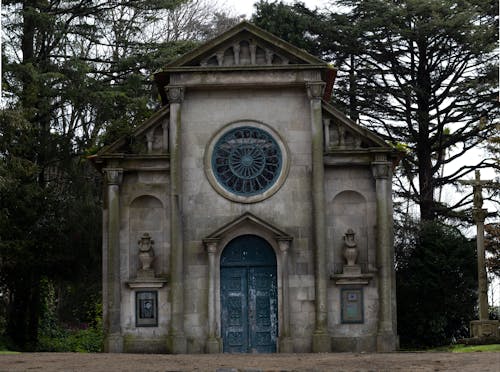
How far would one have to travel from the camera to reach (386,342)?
2794 cm

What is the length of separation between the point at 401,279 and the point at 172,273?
13133 mm

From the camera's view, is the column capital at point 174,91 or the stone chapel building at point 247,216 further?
the column capital at point 174,91

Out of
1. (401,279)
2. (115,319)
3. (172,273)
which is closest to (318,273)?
(172,273)

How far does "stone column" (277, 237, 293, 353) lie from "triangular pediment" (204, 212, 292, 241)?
0.15m

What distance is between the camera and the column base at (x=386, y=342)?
2786 centimetres

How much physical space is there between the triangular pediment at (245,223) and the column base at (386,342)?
3.63m

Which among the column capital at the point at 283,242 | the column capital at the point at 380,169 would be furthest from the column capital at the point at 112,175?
the column capital at the point at 380,169

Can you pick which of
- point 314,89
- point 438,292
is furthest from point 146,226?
point 438,292

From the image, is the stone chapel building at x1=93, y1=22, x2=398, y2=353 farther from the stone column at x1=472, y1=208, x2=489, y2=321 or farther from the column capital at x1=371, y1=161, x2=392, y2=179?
the stone column at x1=472, y1=208, x2=489, y2=321

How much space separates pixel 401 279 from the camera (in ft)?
127

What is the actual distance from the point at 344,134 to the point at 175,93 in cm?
490

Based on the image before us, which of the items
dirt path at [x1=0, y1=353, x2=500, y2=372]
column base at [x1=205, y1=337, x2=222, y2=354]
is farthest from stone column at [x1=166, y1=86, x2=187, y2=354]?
dirt path at [x1=0, y1=353, x2=500, y2=372]

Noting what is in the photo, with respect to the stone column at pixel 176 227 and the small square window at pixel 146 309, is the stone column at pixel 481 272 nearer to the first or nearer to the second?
the stone column at pixel 176 227

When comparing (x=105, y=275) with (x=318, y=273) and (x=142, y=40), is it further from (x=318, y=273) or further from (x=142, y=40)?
(x=142, y=40)
